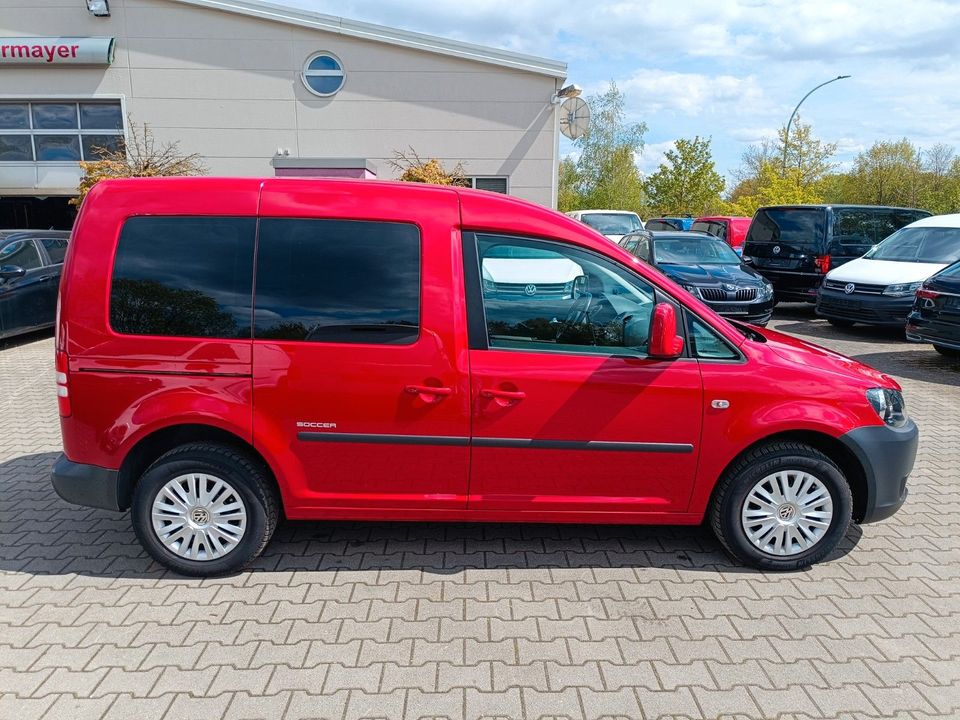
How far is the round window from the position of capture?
16156 mm

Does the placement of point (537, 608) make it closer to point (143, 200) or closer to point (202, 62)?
point (143, 200)

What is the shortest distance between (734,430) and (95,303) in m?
3.22

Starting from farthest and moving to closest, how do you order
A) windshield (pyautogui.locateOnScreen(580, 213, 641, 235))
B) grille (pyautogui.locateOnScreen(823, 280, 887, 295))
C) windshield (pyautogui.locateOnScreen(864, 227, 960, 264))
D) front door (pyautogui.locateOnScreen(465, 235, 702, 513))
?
windshield (pyautogui.locateOnScreen(580, 213, 641, 235)) < windshield (pyautogui.locateOnScreen(864, 227, 960, 264)) < grille (pyautogui.locateOnScreen(823, 280, 887, 295)) < front door (pyautogui.locateOnScreen(465, 235, 702, 513))

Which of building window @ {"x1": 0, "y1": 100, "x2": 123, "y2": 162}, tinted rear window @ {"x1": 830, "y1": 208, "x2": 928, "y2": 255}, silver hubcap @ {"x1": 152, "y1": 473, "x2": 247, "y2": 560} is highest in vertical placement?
building window @ {"x1": 0, "y1": 100, "x2": 123, "y2": 162}

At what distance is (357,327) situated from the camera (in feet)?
11.5

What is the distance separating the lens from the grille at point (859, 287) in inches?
440

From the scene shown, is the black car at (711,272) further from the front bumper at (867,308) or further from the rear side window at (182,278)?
the rear side window at (182,278)

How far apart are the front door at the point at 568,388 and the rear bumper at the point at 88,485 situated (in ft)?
6.02

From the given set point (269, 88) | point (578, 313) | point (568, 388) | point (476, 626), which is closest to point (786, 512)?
point (568, 388)

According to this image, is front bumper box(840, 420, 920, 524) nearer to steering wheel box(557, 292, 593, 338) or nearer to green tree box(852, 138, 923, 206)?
steering wheel box(557, 292, 593, 338)

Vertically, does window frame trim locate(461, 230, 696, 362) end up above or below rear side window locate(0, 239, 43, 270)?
above

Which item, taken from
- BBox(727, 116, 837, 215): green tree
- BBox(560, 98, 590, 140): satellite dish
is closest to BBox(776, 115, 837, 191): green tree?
BBox(727, 116, 837, 215): green tree

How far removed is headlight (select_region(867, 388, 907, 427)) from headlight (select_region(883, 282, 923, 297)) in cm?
834

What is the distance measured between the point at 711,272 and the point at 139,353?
9751mm
